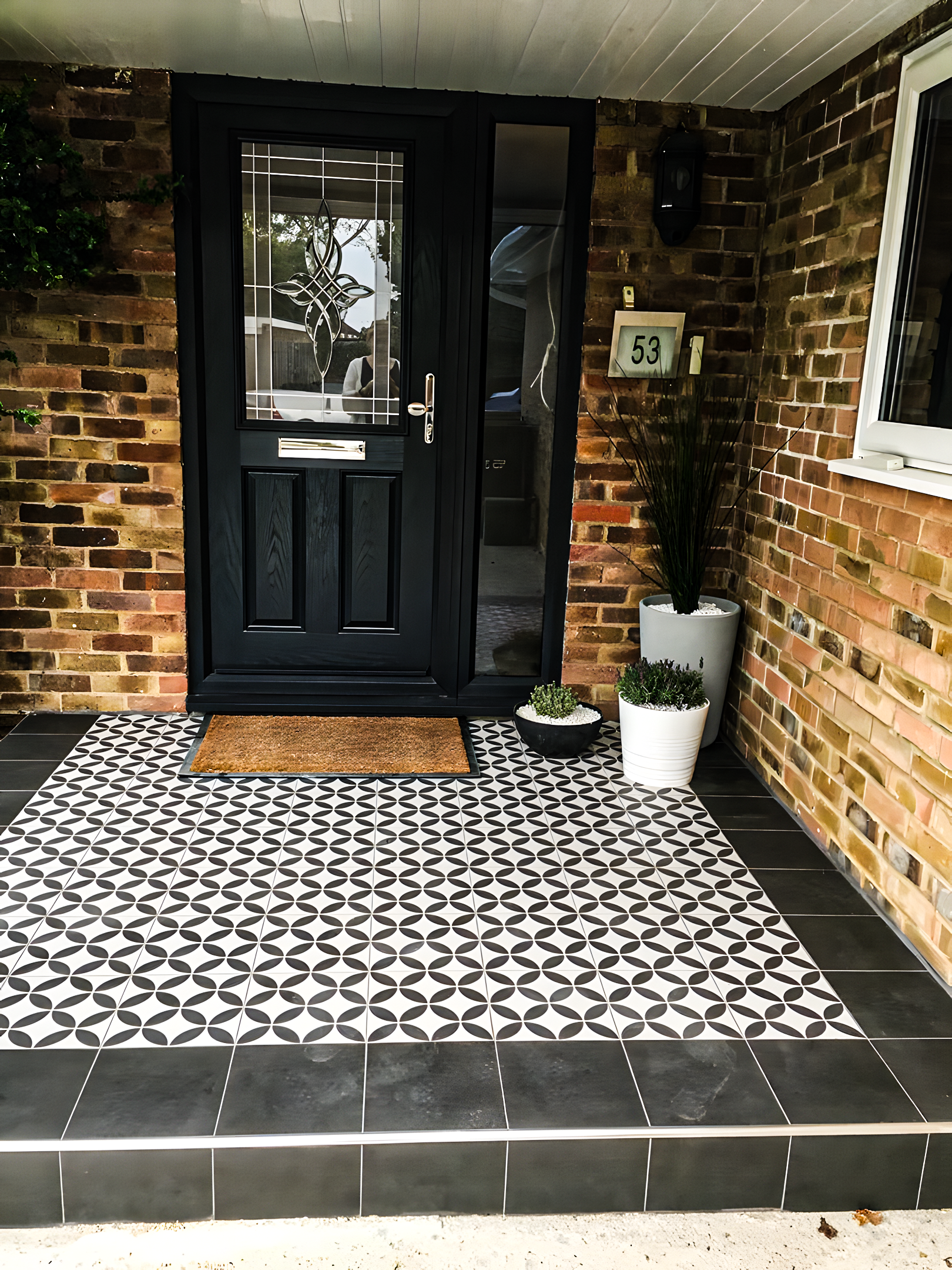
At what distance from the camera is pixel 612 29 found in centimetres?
312

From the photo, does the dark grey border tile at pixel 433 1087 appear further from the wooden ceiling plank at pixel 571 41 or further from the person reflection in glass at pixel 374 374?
the wooden ceiling plank at pixel 571 41

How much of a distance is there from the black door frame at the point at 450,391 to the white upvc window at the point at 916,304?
130cm

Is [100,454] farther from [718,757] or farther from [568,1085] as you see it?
[568,1085]

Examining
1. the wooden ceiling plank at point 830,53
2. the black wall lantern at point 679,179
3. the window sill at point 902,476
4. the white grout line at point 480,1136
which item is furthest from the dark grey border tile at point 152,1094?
the black wall lantern at point 679,179

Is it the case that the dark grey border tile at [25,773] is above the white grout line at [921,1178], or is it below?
above

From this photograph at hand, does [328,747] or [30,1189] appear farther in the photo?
[328,747]

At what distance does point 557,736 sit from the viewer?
386cm

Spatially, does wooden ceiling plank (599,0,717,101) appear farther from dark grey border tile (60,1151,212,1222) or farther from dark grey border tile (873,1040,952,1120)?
dark grey border tile (60,1151,212,1222)

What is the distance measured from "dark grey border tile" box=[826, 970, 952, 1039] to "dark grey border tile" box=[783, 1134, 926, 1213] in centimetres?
Result: 31

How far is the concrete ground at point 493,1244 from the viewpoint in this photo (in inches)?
75.2

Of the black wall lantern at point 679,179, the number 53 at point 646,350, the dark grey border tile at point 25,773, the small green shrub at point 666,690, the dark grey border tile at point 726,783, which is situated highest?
the black wall lantern at point 679,179

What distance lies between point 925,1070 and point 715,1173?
55 cm

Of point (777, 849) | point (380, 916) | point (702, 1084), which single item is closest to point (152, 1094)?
point (380, 916)

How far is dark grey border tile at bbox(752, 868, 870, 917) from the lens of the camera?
9.59ft
